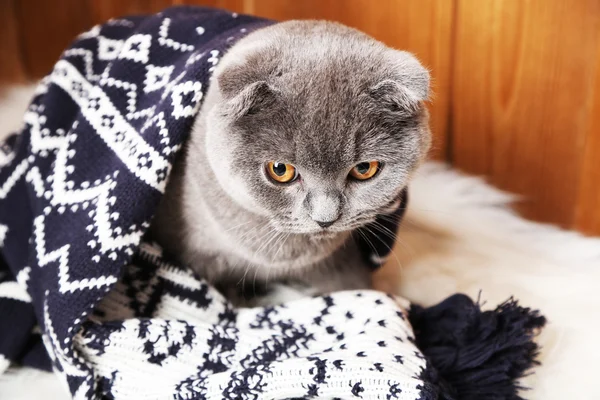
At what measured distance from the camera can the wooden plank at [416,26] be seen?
47.8 inches

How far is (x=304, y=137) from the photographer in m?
0.74

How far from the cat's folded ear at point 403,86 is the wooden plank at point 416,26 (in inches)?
17.3

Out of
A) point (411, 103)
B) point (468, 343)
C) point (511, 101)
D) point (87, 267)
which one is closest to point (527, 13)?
point (511, 101)

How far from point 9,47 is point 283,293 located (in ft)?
3.22

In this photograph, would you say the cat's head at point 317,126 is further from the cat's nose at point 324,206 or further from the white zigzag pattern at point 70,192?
the white zigzag pattern at point 70,192

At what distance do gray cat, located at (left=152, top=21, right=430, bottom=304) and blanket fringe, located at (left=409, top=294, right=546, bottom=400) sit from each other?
0.21 meters

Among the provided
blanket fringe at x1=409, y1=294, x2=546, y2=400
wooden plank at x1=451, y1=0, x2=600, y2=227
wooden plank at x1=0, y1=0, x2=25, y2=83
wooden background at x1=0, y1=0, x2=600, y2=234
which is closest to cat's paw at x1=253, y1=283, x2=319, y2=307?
blanket fringe at x1=409, y1=294, x2=546, y2=400

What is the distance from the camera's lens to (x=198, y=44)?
3.06 ft

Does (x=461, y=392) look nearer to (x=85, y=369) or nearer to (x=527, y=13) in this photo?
(x=85, y=369)

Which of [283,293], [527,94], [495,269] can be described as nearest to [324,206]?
[283,293]

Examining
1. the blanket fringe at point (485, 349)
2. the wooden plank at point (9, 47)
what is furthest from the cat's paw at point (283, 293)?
the wooden plank at point (9, 47)

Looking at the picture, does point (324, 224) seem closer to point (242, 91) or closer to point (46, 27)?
point (242, 91)

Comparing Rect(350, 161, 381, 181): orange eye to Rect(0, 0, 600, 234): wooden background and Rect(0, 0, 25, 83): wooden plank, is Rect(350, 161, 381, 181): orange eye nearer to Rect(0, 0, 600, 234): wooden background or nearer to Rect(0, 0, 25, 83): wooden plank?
Rect(0, 0, 600, 234): wooden background

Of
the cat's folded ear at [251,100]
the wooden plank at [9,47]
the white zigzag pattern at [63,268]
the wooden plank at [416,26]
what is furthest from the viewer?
the wooden plank at [9,47]
